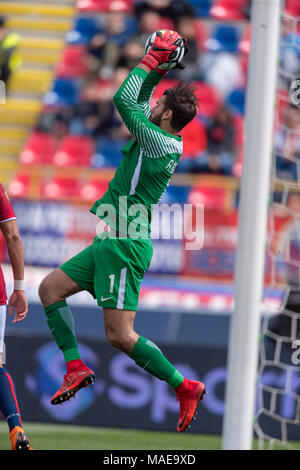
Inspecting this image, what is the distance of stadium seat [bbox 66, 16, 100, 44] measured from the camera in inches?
558

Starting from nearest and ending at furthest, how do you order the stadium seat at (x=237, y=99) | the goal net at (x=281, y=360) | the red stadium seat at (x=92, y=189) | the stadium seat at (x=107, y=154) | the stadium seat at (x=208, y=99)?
1. the goal net at (x=281, y=360)
2. the red stadium seat at (x=92, y=189)
3. the stadium seat at (x=107, y=154)
4. the stadium seat at (x=208, y=99)
5. the stadium seat at (x=237, y=99)

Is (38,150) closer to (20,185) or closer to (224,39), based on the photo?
(20,185)

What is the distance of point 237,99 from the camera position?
12688 mm

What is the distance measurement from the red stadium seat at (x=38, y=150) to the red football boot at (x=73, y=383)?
26.5 feet

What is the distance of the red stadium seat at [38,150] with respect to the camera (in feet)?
40.0

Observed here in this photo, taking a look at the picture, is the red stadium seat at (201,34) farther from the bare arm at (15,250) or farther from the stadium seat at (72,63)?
the bare arm at (15,250)

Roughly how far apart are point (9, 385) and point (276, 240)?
5.91 meters

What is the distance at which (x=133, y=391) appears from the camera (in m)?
6.99

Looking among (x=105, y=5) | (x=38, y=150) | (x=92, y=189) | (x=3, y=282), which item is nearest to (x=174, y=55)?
(x=3, y=282)

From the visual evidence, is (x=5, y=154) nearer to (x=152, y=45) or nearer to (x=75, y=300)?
(x=75, y=300)

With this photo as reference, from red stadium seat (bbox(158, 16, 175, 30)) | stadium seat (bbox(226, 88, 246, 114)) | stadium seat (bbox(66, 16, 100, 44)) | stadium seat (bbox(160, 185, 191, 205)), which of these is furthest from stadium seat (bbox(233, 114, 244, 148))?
stadium seat (bbox(66, 16, 100, 44))

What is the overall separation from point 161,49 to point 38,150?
8450mm

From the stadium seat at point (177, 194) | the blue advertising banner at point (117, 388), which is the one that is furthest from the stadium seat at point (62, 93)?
the blue advertising banner at point (117, 388)
